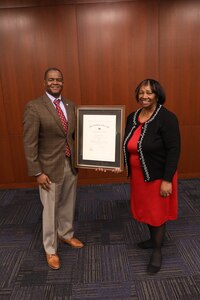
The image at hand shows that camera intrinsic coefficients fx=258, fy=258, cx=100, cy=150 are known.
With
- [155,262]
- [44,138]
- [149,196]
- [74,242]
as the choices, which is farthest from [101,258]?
[44,138]

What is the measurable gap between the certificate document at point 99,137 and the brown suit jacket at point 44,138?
0.50ft

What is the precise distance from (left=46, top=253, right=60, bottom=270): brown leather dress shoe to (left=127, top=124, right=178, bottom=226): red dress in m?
0.83

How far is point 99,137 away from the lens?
219 cm

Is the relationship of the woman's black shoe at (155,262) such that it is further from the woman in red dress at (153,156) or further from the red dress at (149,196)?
the red dress at (149,196)

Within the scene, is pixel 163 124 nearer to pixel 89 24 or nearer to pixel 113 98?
pixel 113 98

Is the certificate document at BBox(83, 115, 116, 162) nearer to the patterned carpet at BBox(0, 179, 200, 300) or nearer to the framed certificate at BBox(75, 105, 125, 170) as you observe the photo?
the framed certificate at BBox(75, 105, 125, 170)

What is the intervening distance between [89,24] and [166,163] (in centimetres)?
248

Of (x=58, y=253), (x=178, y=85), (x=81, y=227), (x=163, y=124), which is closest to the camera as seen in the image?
(x=163, y=124)

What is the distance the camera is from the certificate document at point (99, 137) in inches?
84.8

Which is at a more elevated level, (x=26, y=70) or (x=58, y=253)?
(x=26, y=70)

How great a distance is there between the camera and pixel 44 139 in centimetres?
204

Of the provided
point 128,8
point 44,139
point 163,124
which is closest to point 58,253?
point 44,139

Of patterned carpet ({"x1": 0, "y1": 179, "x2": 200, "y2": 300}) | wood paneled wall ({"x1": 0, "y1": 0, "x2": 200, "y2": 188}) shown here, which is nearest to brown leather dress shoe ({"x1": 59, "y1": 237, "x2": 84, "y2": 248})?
patterned carpet ({"x1": 0, "y1": 179, "x2": 200, "y2": 300})

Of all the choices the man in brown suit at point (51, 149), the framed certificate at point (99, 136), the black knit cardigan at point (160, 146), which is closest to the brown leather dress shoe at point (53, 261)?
the man in brown suit at point (51, 149)
